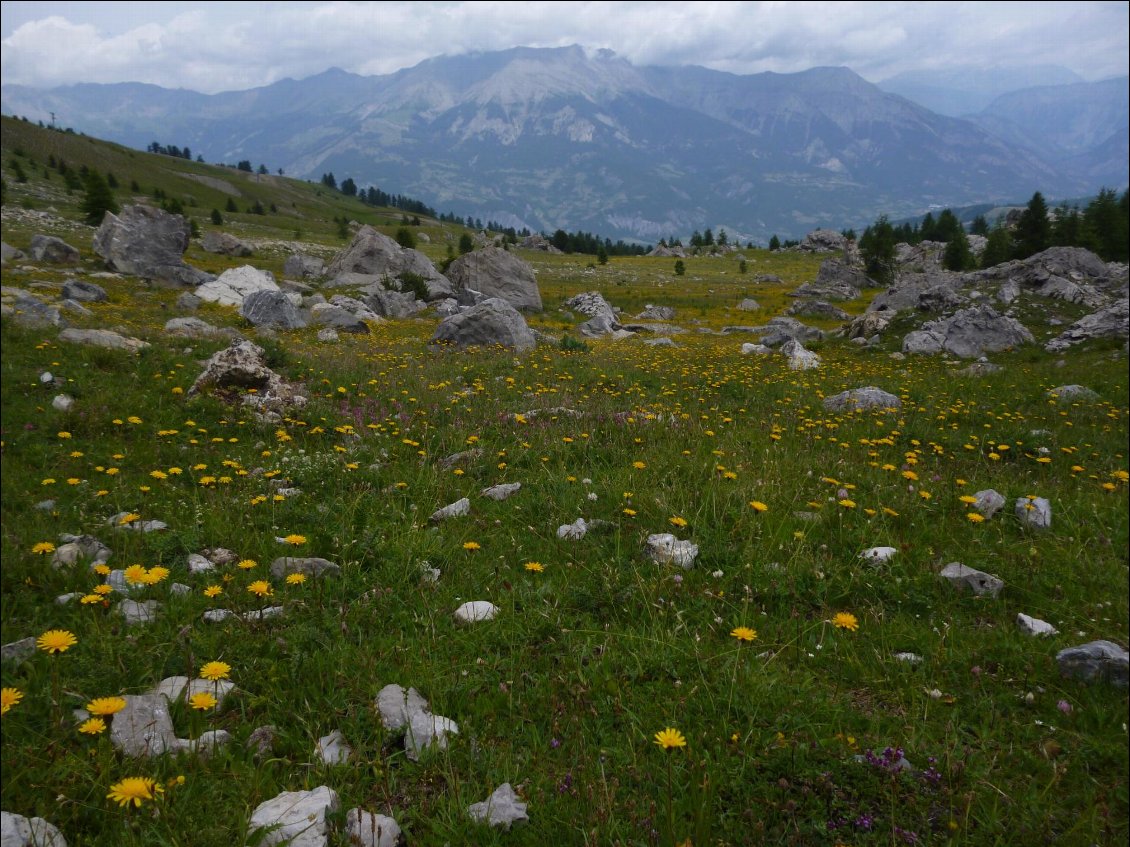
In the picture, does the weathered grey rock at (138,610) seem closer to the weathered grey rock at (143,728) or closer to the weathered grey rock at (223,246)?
the weathered grey rock at (143,728)

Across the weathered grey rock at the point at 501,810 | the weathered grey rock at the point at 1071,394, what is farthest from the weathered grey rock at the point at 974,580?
the weathered grey rock at the point at 1071,394

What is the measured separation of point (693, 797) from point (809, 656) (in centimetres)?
150

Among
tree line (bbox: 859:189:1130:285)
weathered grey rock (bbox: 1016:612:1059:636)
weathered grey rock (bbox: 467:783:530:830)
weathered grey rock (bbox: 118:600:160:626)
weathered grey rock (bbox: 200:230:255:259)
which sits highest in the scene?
tree line (bbox: 859:189:1130:285)

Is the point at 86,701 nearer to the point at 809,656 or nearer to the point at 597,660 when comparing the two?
the point at 597,660

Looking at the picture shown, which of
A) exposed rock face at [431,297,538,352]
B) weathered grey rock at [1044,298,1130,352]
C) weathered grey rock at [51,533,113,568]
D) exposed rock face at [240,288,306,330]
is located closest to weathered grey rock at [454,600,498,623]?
weathered grey rock at [51,533,113,568]

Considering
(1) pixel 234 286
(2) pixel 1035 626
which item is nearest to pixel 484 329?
(1) pixel 234 286

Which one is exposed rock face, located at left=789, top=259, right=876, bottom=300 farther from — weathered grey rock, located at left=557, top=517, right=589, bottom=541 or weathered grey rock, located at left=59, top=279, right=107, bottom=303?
weathered grey rock, located at left=557, top=517, right=589, bottom=541

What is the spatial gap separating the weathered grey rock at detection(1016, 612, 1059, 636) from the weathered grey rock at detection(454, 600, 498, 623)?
3500mm

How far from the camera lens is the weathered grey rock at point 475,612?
152 inches

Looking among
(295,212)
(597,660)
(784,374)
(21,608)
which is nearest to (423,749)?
(597,660)

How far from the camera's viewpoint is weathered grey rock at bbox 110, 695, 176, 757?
2664mm

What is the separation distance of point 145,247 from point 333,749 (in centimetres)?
4165

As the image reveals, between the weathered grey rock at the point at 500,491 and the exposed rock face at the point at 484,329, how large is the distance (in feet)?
53.3

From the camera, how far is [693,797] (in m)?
2.38
